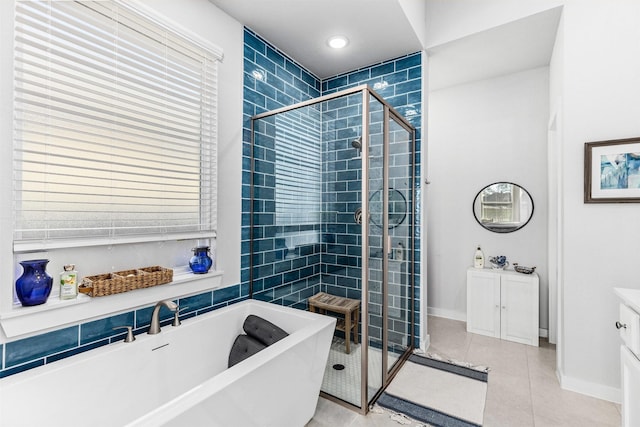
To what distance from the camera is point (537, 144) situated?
3.26 meters

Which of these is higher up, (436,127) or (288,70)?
(288,70)

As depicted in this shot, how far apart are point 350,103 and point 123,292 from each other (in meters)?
1.73

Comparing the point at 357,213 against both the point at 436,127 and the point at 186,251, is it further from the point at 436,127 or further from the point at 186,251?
the point at 436,127

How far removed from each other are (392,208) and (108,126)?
1909 mm

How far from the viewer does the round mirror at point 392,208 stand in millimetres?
2117

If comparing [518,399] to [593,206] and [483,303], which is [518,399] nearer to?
[483,303]

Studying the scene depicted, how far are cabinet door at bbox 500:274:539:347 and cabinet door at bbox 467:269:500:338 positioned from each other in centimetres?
5

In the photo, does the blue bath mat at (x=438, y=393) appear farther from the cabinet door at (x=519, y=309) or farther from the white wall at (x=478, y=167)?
the white wall at (x=478, y=167)


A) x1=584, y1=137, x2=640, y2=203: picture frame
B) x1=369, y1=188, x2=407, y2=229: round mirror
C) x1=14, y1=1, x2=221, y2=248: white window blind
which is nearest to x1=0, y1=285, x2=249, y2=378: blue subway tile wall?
x1=14, y1=1, x2=221, y2=248: white window blind

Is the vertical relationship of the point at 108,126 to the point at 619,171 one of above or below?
above

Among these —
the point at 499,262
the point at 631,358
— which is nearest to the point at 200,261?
the point at 631,358

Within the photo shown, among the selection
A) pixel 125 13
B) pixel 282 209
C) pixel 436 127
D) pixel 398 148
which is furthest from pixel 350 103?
pixel 436 127

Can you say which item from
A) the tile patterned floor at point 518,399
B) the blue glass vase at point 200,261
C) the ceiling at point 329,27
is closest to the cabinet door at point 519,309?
the tile patterned floor at point 518,399

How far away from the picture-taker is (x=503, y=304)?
3152 mm
